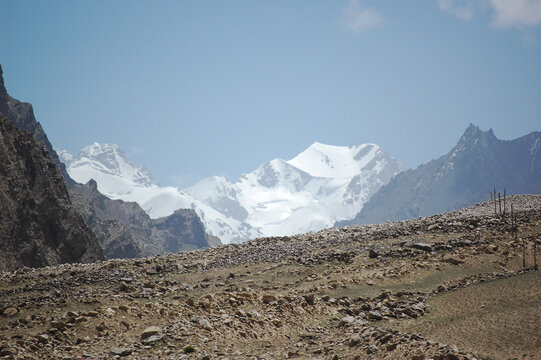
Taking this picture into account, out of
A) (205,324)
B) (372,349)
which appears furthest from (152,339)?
(372,349)

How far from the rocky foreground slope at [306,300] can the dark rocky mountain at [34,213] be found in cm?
3463

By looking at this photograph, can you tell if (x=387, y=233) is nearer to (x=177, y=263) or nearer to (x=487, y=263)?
(x=487, y=263)

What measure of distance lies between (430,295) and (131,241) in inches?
6580

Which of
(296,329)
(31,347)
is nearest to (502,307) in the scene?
(296,329)

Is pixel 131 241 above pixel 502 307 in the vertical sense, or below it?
above

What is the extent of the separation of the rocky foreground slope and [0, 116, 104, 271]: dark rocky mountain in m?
34.6

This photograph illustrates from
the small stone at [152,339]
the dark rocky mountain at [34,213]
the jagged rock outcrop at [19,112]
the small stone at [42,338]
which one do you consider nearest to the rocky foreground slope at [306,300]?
→ the small stone at [42,338]

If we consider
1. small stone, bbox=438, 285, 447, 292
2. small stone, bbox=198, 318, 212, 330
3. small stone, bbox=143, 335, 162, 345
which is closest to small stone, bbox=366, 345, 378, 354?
A: small stone, bbox=198, 318, 212, 330

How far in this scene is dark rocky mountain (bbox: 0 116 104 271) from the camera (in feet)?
215

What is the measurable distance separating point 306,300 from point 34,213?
199 feet

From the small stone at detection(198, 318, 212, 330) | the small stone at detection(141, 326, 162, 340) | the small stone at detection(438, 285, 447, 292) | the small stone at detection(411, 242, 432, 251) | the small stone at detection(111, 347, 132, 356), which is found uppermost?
the small stone at detection(411, 242, 432, 251)

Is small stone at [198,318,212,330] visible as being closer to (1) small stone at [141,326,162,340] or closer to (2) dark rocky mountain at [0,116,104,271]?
(1) small stone at [141,326,162,340]

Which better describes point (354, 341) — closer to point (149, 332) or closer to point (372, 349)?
Result: point (372, 349)

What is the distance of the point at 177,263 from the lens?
36906mm
